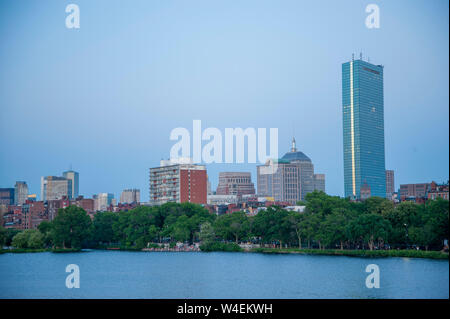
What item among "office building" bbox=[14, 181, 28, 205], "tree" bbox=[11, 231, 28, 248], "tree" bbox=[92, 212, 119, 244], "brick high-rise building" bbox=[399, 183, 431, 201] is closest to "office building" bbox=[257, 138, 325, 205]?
"brick high-rise building" bbox=[399, 183, 431, 201]

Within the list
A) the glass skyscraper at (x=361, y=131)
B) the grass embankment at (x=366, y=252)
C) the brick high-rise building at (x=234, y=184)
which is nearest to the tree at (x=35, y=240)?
the grass embankment at (x=366, y=252)

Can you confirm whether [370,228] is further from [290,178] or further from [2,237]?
[290,178]

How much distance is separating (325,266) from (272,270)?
2171 millimetres

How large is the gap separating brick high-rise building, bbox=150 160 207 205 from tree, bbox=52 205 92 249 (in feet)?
57.7

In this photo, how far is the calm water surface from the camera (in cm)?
1656

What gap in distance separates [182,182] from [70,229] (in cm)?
2081

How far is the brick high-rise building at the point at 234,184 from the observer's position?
73625mm

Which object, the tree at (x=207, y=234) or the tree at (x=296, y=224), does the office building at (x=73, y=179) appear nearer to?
the tree at (x=207, y=234)

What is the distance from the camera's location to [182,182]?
2189 inches

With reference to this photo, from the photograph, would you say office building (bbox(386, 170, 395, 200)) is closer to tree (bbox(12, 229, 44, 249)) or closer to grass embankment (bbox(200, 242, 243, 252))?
grass embankment (bbox(200, 242, 243, 252))
